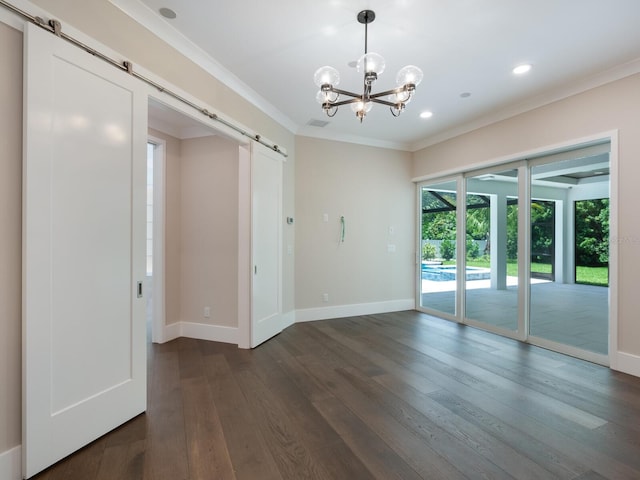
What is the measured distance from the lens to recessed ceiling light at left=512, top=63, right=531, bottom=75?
10.2ft

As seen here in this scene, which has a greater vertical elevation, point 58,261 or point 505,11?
point 505,11

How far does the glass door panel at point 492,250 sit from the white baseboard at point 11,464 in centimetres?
503

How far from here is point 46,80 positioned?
1.76m

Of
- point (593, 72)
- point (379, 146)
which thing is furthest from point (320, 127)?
point (593, 72)

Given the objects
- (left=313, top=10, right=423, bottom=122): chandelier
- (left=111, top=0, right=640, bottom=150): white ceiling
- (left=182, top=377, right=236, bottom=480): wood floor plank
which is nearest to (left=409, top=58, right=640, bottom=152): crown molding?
(left=111, top=0, right=640, bottom=150): white ceiling

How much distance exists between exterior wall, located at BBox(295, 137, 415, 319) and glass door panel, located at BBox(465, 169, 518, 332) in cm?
112

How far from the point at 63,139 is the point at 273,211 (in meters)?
2.53

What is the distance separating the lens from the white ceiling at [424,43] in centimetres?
233

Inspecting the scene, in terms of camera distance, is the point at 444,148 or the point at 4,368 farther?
the point at 444,148

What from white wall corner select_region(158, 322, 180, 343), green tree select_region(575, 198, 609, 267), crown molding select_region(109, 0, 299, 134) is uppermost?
crown molding select_region(109, 0, 299, 134)

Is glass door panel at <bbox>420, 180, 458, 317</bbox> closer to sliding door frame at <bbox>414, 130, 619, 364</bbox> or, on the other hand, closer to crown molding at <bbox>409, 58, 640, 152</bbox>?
sliding door frame at <bbox>414, 130, 619, 364</bbox>

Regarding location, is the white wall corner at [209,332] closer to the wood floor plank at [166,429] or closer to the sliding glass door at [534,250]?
the wood floor plank at [166,429]

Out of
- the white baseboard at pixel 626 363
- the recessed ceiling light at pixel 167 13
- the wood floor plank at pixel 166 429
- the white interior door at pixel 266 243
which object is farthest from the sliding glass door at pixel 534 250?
the recessed ceiling light at pixel 167 13

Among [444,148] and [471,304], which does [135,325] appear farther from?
[444,148]
